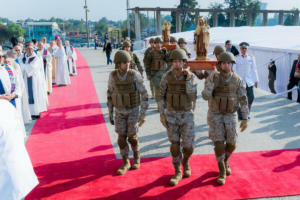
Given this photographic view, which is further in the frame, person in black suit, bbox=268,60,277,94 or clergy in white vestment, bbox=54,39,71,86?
clergy in white vestment, bbox=54,39,71,86

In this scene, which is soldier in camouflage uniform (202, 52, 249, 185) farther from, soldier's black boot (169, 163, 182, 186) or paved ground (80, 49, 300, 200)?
paved ground (80, 49, 300, 200)

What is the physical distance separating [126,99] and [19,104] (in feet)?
10.8

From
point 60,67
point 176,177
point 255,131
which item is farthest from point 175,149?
point 60,67

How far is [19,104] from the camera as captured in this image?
7223mm

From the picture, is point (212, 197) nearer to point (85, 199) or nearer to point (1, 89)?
point (85, 199)

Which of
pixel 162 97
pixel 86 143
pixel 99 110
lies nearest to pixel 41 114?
pixel 99 110

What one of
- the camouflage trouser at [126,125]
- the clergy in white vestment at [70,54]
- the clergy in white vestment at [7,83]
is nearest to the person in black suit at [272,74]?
the camouflage trouser at [126,125]

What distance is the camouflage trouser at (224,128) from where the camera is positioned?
4.97m

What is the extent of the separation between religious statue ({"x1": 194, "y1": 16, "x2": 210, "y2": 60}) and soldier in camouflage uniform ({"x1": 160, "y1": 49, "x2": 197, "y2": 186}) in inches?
138

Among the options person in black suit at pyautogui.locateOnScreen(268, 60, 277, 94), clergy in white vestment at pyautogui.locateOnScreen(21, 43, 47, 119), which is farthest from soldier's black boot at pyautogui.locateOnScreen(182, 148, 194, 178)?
person in black suit at pyautogui.locateOnScreen(268, 60, 277, 94)

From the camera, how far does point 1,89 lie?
6250mm

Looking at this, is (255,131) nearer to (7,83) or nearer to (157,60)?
(157,60)

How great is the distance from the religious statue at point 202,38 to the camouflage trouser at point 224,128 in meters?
3.60

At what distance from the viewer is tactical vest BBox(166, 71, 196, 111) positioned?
4965mm
